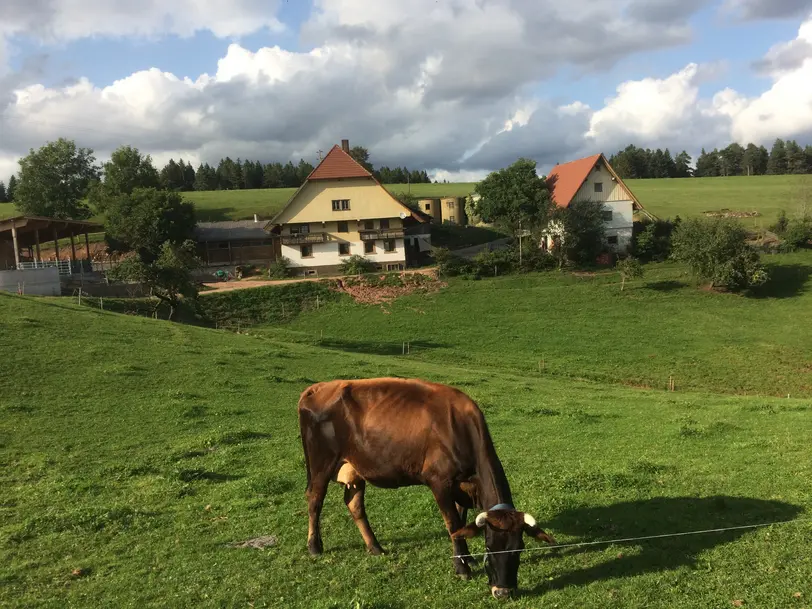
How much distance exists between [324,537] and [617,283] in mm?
39349

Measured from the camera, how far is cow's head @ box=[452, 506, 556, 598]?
18.2 feet

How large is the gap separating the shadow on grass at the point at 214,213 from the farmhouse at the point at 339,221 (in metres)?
35.2

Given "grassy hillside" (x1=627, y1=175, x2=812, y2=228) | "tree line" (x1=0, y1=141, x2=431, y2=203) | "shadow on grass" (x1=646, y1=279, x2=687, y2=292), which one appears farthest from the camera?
"tree line" (x1=0, y1=141, x2=431, y2=203)

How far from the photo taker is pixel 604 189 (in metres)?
54.0

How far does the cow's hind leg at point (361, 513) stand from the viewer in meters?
6.92

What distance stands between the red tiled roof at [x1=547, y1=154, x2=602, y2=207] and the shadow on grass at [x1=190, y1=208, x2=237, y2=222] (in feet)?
161

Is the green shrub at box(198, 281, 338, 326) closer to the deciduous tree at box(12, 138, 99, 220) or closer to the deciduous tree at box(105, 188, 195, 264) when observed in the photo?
the deciduous tree at box(105, 188, 195, 264)

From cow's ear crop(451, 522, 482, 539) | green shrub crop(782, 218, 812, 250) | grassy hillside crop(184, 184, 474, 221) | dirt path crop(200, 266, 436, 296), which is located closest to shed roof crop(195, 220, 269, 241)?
dirt path crop(200, 266, 436, 296)

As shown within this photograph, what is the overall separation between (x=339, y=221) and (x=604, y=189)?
2557 centimetres

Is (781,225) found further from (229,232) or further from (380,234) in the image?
(229,232)

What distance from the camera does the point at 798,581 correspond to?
228 inches

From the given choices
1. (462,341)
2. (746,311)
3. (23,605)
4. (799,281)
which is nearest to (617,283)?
(746,311)

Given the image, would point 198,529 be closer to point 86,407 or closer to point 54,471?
point 54,471

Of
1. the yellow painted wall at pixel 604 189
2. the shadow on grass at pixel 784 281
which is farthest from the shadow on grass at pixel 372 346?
the yellow painted wall at pixel 604 189
